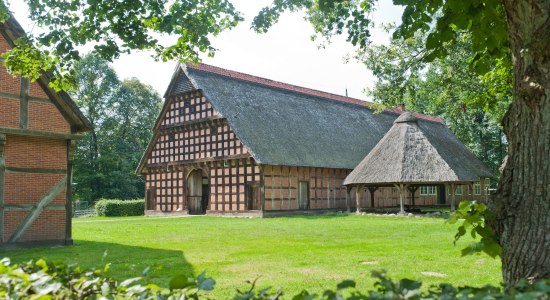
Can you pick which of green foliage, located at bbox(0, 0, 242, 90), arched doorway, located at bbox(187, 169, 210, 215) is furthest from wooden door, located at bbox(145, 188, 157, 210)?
green foliage, located at bbox(0, 0, 242, 90)

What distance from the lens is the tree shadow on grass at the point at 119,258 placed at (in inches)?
322

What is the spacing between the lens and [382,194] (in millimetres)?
34000

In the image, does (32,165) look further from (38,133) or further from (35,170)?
(38,133)

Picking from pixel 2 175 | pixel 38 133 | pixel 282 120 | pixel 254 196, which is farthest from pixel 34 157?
pixel 282 120

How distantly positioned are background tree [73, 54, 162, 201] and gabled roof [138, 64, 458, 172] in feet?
48.5

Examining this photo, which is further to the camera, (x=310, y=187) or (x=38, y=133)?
(x=310, y=187)

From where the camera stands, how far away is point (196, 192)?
1225 inches

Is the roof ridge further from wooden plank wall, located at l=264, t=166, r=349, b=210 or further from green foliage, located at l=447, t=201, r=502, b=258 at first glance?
green foliage, located at l=447, t=201, r=502, b=258

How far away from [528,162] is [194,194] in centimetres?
2829

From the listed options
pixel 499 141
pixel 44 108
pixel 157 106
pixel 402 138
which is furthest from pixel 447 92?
pixel 157 106

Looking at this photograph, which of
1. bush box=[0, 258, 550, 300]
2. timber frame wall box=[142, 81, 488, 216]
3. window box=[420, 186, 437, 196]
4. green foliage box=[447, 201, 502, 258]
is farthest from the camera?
window box=[420, 186, 437, 196]

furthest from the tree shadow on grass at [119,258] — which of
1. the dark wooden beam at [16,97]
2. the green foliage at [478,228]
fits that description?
the green foliage at [478,228]

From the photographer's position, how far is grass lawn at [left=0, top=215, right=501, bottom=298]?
24.3 feet

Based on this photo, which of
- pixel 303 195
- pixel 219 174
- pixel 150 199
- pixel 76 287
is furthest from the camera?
pixel 150 199
